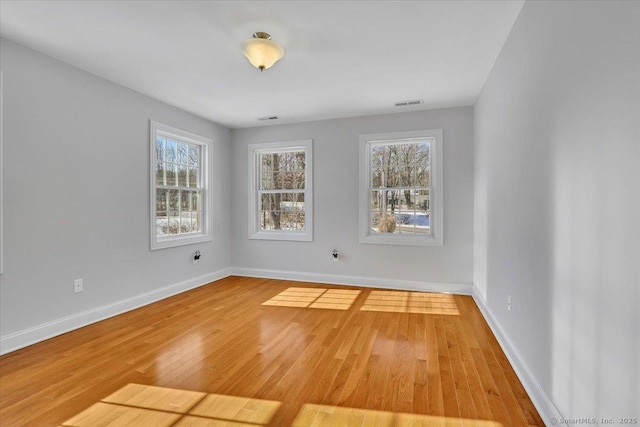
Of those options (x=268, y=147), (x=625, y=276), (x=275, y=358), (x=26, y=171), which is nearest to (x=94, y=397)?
(x=275, y=358)

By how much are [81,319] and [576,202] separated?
4059 mm

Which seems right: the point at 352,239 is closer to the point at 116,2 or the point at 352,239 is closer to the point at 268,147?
the point at 268,147

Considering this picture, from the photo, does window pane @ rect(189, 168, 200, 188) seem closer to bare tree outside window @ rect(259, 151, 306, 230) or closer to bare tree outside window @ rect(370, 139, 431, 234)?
bare tree outside window @ rect(259, 151, 306, 230)

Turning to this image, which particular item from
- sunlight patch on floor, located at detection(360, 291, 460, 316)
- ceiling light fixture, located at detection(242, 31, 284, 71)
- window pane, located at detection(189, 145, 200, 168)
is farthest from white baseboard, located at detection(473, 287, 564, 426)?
window pane, located at detection(189, 145, 200, 168)

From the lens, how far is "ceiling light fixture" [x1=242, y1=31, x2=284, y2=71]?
2.38 m

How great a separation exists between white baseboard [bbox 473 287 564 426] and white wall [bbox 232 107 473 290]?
1417 millimetres

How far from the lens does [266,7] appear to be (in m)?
2.10

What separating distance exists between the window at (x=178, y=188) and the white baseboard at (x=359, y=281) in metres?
1.02

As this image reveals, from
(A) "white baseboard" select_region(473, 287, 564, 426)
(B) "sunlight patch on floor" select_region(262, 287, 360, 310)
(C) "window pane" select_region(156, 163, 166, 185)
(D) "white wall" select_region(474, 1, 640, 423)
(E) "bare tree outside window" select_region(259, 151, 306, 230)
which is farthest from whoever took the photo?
(E) "bare tree outside window" select_region(259, 151, 306, 230)

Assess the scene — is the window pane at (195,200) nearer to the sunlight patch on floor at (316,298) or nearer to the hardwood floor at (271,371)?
the hardwood floor at (271,371)

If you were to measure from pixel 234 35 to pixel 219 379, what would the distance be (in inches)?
102

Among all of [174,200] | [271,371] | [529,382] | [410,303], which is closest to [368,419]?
[271,371]

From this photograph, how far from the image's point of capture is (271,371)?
223 cm

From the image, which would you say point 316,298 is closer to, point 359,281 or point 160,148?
point 359,281
